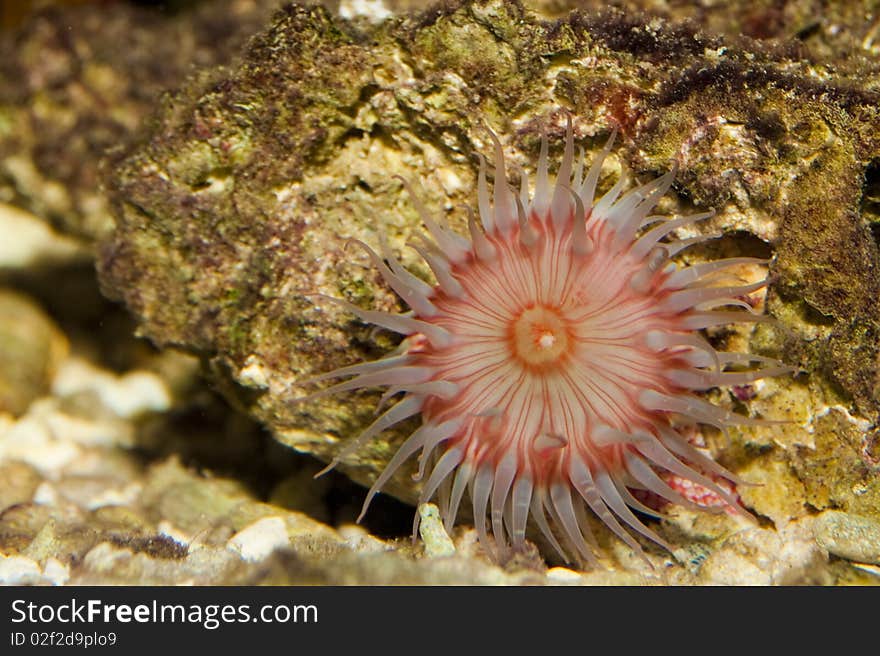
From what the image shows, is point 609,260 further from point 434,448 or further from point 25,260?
point 25,260

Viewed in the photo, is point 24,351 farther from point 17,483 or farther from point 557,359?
point 557,359

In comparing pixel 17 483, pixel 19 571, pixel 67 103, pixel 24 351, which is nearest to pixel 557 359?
pixel 19 571

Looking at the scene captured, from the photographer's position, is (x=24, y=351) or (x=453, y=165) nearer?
(x=453, y=165)

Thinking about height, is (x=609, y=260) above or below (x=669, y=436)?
above

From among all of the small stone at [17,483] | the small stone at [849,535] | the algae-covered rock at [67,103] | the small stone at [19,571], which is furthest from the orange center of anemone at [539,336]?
the algae-covered rock at [67,103]
